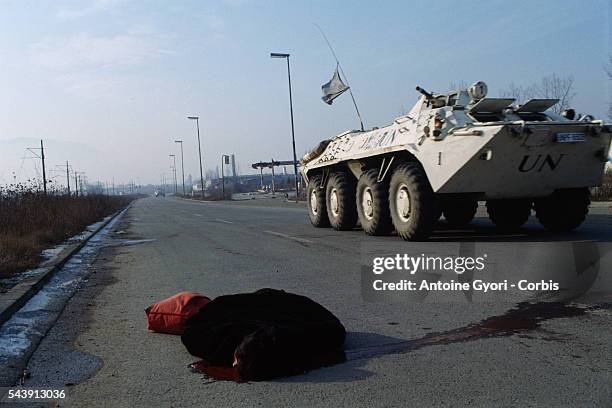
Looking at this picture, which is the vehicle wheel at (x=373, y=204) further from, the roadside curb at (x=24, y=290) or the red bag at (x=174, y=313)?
the red bag at (x=174, y=313)

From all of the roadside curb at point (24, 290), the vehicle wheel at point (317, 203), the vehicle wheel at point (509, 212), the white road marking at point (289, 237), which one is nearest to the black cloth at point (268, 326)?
the roadside curb at point (24, 290)

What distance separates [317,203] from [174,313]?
963 centimetres

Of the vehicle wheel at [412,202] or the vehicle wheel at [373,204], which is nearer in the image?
the vehicle wheel at [412,202]

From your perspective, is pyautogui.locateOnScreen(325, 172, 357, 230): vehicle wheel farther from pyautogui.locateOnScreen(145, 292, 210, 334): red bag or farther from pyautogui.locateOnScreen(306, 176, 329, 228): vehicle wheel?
pyautogui.locateOnScreen(145, 292, 210, 334): red bag

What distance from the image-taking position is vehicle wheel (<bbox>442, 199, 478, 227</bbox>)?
11577 millimetres

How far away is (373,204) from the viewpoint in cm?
1102

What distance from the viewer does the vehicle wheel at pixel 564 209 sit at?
977 centimetres

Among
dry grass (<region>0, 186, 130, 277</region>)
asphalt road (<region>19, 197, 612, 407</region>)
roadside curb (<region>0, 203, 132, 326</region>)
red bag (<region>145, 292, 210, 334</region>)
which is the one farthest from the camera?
dry grass (<region>0, 186, 130, 277</region>)

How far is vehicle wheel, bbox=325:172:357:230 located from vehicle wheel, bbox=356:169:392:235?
2.91ft

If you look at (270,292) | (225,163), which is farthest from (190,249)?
(225,163)

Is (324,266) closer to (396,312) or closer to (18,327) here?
(396,312)

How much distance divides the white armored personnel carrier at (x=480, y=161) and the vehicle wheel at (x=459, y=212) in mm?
308

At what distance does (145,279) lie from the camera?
7848mm

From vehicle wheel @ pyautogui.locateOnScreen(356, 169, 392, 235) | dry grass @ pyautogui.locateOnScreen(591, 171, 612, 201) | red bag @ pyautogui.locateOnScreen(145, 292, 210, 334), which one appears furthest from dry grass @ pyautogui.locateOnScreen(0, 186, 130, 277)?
dry grass @ pyautogui.locateOnScreen(591, 171, 612, 201)
